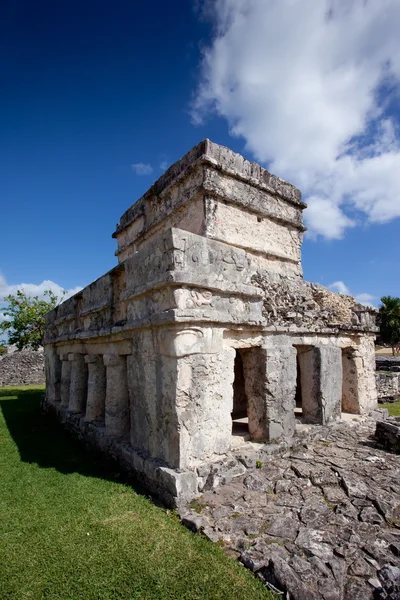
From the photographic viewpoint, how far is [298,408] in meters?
7.93

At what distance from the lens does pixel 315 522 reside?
3484mm

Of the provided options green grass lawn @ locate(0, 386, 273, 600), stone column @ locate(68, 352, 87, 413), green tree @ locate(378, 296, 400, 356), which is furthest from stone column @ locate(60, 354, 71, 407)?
green tree @ locate(378, 296, 400, 356)

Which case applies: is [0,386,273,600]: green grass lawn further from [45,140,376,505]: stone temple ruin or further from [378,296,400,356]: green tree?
[378,296,400,356]: green tree

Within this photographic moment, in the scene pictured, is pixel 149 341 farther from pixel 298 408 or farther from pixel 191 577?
pixel 298 408

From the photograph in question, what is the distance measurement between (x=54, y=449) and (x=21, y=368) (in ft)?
51.8

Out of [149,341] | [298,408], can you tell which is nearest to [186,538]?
[149,341]

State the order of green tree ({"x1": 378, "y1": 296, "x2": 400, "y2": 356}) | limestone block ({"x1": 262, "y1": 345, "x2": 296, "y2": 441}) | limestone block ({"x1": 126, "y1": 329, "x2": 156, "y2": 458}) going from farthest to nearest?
green tree ({"x1": 378, "y1": 296, "x2": 400, "y2": 356})
limestone block ({"x1": 262, "y1": 345, "x2": 296, "y2": 441})
limestone block ({"x1": 126, "y1": 329, "x2": 156, "y2": 458})

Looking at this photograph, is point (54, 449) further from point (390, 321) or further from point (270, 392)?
point (390, 321)

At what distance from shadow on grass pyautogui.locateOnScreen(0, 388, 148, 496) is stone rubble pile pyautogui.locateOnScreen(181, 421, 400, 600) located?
1344 millimetres

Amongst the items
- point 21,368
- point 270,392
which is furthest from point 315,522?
point 21,368

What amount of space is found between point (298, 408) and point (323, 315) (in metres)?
2.52

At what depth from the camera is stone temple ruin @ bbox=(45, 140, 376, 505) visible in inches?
165

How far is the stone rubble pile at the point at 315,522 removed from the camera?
271cm

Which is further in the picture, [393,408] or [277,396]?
[393,408]
